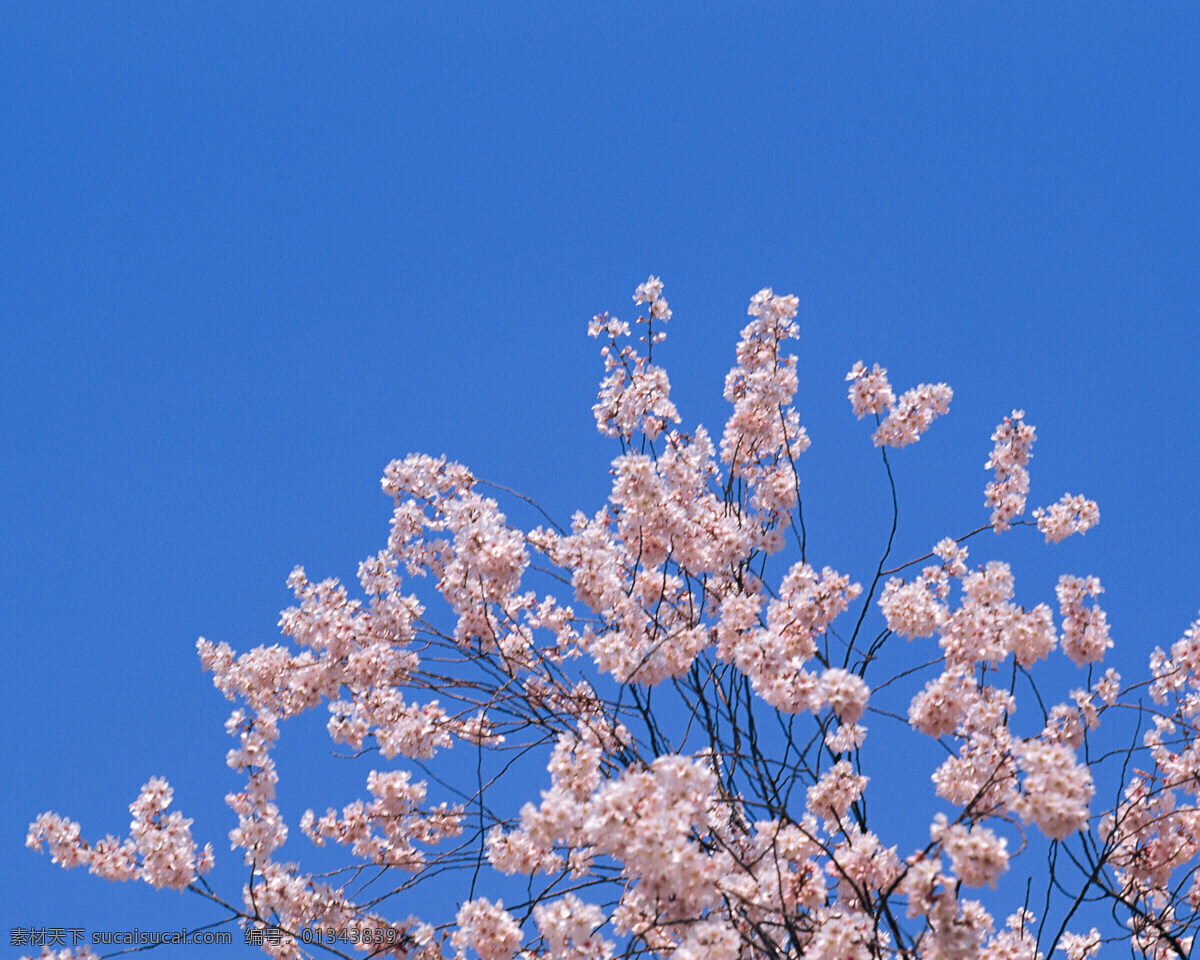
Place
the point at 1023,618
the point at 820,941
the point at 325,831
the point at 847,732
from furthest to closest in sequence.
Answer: the point at 325,831 < the point at 847,732 < the point at 1023,618 < the point at 820,941

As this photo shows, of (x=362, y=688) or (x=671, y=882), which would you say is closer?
(x=671, y=882)

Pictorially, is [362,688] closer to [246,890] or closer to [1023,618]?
[246,890]

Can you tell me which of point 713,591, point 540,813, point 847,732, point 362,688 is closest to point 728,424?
point 713,591

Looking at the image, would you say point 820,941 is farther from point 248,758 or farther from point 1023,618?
point 248,758

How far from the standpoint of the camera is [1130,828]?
596 cm

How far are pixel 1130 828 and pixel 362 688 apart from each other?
4698mm

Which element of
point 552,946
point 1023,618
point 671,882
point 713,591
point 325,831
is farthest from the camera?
point 325,831

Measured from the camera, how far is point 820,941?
12.6ft

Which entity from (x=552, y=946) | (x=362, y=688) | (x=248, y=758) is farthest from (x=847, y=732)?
(x=248, y=758)

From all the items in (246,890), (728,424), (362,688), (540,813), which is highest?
(728,424)

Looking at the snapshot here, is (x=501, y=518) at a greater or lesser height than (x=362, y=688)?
A: greater

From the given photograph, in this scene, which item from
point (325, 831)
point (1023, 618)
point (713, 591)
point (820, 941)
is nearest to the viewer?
point (820, 941)

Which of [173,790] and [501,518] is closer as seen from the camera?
[173,790]

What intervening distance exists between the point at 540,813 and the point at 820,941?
1.22 metres
